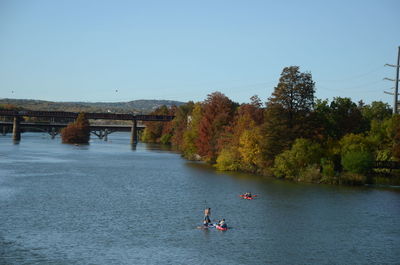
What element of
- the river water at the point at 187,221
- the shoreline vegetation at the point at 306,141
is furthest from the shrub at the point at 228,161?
the river water at the point at 187,221

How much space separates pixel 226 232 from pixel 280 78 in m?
49.6

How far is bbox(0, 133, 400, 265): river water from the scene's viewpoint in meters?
40.7

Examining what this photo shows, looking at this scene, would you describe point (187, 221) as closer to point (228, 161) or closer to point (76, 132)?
point (228, 161)

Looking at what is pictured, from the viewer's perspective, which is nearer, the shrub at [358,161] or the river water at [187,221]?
the river water at [187,221]

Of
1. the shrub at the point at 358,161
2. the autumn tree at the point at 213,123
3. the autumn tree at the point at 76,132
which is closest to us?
the shrub at the point at 358,161

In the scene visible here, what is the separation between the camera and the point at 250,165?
96812 mm

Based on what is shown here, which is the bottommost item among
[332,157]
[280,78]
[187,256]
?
[187,256]

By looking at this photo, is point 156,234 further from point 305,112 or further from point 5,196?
point 305,112

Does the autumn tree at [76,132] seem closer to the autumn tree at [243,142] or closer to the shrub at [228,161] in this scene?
the autumn tree at [243,142]

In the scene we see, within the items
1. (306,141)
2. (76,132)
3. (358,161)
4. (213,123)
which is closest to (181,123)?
(76,132)

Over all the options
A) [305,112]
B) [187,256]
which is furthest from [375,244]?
[305,112]

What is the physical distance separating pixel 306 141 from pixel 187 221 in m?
38.7

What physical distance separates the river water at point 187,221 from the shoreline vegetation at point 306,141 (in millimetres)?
5594

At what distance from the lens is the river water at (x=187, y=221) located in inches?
1601
